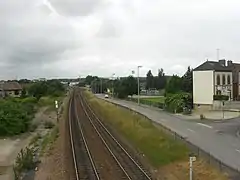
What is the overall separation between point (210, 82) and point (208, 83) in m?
0.45

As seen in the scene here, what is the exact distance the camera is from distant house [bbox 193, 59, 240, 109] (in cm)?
7150

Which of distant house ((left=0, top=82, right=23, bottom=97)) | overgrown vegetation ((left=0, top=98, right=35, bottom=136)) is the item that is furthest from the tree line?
overgrown vegetation ((left=0, top=98, right=35, bottom=136))

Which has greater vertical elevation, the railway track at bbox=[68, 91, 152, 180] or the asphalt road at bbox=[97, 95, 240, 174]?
the asphalt road at bbox=[97, 95, 240, 174]

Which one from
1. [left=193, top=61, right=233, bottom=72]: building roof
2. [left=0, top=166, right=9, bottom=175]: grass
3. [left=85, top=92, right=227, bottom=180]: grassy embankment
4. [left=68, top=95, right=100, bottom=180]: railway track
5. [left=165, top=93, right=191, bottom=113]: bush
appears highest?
[left=193, top=61, right=233, bottom=72]: building roof

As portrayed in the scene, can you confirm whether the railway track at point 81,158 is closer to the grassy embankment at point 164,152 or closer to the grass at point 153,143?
the grassy embankment at point 164,152

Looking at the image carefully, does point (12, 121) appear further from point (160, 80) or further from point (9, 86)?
point (160, 80)

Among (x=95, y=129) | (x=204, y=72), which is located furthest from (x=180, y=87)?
(x=95, y=129)

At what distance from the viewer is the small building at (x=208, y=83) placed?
7144 cm

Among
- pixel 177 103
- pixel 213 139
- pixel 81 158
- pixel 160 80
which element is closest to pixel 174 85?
pixel 177 103

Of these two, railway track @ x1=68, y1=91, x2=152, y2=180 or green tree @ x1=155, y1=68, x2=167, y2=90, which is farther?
green tree @ x1=155, y1=68, x2=167, y2=90

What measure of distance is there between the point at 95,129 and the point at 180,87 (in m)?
50.9

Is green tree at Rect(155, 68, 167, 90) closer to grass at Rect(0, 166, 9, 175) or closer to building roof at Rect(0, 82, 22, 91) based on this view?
building roof at Rect(0, 82, 22, 91)

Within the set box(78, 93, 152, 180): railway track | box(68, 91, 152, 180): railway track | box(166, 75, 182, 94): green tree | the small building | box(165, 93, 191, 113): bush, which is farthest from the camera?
box(166, 75, 182, 94): green tree

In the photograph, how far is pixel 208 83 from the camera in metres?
72.1
